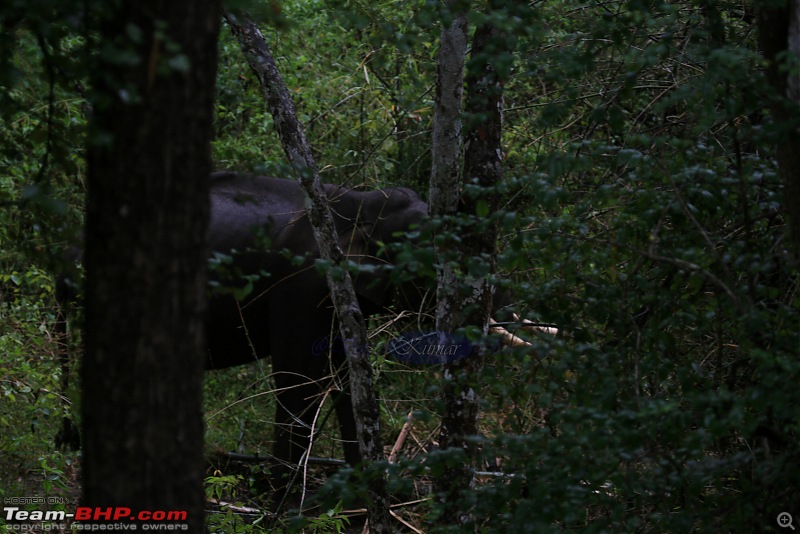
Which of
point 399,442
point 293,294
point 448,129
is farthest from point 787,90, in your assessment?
point 293,294

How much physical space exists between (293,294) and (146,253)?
417 cm

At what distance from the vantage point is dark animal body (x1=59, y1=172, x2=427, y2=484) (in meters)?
6.06

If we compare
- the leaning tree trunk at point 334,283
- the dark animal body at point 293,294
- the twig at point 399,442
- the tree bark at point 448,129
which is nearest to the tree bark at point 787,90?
the tree bark at point 448,129

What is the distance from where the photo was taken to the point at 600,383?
117 inches

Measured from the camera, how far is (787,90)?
2717 mm

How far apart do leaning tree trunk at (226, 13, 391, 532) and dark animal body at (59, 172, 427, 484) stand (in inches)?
55.4

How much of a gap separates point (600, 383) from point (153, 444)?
4.81ft

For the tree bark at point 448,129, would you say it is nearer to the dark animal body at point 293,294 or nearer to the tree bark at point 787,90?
the tree bark at point 787,90

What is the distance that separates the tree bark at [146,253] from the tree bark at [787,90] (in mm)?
1571

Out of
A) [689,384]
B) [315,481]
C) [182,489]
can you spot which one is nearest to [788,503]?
[689,384]

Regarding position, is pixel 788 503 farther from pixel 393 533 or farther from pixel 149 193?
pixel 149 193

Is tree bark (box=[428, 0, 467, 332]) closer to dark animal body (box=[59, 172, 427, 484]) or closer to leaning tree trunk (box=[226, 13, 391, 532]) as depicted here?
leaning tree trunk (box=[226, 13, 391, 532])

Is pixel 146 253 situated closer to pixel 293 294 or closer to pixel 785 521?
pixel 785 521

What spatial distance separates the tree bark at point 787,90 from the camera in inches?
105
